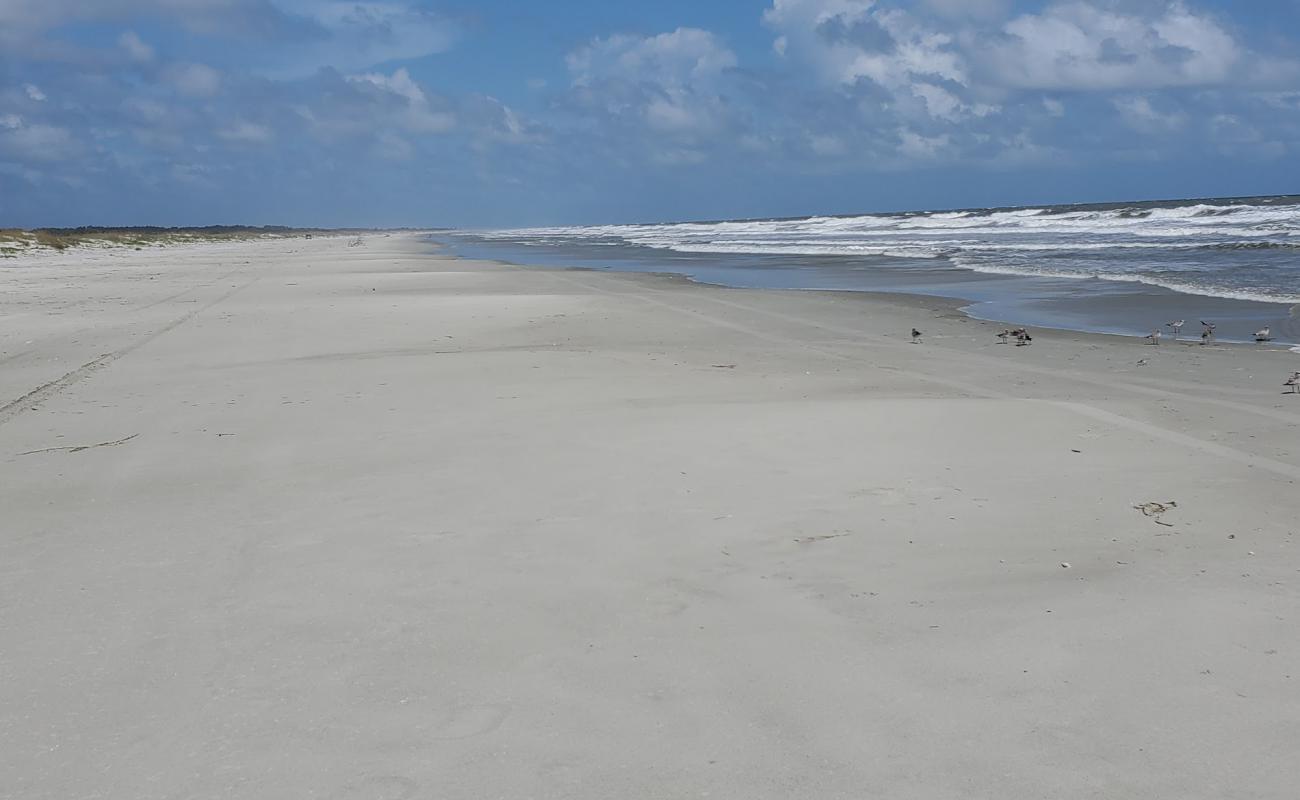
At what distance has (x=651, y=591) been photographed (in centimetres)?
359

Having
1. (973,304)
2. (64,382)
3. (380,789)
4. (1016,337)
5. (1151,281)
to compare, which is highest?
(1151,281)

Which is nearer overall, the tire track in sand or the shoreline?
the tire track in sand

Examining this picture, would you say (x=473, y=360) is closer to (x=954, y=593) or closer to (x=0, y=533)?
(x=0, y=533)

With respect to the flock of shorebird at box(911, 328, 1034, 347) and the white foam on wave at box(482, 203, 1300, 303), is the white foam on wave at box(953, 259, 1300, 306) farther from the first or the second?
the flock of shorebird at box(911, 328, 1034, 347)

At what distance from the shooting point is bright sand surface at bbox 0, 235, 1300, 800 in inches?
99.0

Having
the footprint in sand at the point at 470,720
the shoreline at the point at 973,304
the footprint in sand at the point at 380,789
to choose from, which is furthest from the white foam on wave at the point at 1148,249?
the footprint in sand at the point at 380,789

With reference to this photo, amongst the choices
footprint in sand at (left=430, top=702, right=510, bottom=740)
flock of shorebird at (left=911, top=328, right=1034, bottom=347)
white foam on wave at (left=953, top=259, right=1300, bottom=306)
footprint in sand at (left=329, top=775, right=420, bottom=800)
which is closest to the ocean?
white foam on wave at (left=953, top=259, right=1300, bottom=306)

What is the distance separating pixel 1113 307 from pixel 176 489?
13.6m

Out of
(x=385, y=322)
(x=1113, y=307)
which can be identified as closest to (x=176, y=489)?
(x=385, y=322)

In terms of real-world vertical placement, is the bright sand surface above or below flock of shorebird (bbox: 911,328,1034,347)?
below

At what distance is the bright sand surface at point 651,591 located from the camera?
2516 mm

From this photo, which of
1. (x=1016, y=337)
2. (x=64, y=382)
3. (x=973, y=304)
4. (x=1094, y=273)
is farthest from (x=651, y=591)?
(x=1094, y=273)

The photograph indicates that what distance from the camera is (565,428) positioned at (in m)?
6.38

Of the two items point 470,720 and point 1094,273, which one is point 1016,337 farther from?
point 1094,273
